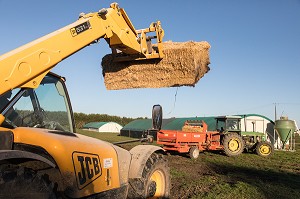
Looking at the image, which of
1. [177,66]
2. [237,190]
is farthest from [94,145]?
[237,190]

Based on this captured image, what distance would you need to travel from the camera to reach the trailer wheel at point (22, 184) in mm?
2725

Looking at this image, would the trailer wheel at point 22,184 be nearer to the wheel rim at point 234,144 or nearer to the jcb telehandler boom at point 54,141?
the jcb telehandler boom at point 54,141

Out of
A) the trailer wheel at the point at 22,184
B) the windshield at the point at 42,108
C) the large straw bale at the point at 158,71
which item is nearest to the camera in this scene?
the trailer wheel at the point at 22,184

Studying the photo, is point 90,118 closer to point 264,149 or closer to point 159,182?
point 264,149

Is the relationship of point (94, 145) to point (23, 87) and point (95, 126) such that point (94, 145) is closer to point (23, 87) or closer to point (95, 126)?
point (23, 87)

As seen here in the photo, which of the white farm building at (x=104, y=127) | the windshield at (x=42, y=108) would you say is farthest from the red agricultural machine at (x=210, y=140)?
the white farm building at (x=104, y=127)

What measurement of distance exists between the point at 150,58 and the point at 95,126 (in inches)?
2136

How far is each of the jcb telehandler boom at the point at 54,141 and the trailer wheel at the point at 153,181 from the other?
0.01m

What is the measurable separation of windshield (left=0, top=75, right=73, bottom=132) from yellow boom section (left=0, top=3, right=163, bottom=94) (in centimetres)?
23

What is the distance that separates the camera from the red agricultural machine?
17.7 m

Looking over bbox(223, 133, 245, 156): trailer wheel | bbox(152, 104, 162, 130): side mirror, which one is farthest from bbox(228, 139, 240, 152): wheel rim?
bbox(152, 104, 162, 130): side mirror

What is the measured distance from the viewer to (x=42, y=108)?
425 cm

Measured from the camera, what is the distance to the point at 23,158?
10.0ft

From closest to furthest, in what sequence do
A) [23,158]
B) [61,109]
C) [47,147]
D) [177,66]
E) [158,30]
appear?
[23,158], [47,147], [61,109], [158,30], [177,66]
